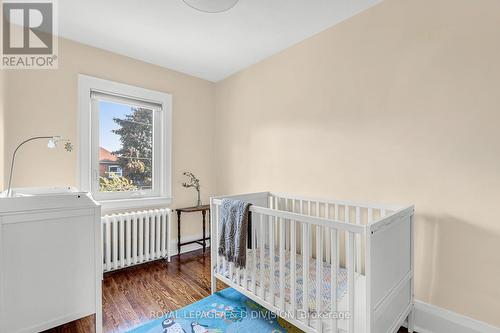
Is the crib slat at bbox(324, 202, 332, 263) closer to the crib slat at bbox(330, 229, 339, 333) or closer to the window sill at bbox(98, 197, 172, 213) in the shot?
the crib slat at bbox(330, 229, 339, 333)

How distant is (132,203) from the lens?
272 centimetres

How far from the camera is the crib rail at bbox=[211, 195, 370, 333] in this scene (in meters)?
1.29

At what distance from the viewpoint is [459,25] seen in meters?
1.51

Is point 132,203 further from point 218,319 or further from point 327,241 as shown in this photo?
point 327,241

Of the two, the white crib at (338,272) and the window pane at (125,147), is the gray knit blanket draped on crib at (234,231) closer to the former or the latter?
the white crib at (338,272)

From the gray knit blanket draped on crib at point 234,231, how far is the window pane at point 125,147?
144 cm

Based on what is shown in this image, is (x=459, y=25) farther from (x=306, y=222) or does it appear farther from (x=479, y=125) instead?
(x=306, y=222)

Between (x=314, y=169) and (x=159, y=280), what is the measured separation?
183 centimetres

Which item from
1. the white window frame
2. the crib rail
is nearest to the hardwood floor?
the crib rail

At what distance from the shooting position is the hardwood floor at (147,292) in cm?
178

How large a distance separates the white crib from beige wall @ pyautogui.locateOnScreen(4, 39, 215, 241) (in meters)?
1.48

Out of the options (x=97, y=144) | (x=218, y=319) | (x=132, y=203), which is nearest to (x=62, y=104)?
(x=97, y=144)

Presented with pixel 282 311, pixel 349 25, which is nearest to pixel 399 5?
pixel 349 25

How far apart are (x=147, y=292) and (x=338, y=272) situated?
1.64 m
